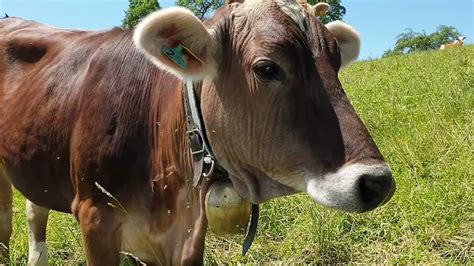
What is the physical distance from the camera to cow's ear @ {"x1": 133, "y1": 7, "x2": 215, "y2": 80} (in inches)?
83.0

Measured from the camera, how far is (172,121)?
8.71 feet

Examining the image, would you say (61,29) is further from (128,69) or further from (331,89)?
(331,89)

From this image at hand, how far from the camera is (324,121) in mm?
1947

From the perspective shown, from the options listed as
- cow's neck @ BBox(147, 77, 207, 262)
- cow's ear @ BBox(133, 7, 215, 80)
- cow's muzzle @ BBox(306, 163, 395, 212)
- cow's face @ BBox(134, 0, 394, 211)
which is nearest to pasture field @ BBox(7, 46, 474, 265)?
cow's neck @ BBox(147, 77, 207, 262)

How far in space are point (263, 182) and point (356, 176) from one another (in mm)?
510

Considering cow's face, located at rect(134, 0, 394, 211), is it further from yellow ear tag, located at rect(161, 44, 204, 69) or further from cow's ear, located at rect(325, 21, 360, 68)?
cow's ear, located at rect(325, 21, 360, 68)

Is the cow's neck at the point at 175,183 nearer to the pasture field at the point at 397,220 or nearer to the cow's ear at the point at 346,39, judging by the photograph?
the cow's ear at the point at 346,39

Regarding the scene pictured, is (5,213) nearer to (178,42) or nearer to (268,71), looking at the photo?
(178,42)

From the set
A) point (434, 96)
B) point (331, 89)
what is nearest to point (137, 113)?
point (331, 89)

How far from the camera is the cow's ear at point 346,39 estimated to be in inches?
106

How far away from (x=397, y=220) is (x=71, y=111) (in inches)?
89.5

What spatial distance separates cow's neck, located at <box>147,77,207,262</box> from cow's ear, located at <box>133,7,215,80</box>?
410 mm

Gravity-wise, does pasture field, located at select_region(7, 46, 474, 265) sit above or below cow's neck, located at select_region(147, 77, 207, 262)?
below

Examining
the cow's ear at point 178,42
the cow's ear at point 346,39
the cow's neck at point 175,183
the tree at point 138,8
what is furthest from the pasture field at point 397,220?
the tree at point 138,8
